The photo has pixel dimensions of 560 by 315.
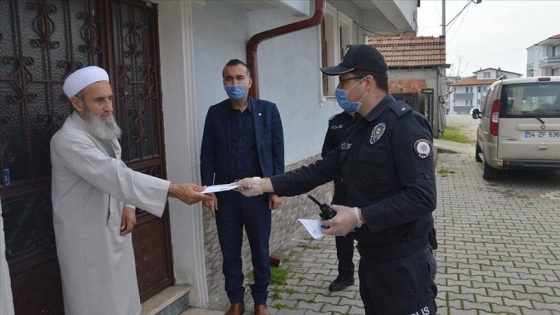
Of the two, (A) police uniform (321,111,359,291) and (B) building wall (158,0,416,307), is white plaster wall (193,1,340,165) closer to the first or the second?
(B) building wall (158,0,416,307)

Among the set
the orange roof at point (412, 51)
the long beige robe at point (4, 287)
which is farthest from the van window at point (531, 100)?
the orange roof at point (412, 51)

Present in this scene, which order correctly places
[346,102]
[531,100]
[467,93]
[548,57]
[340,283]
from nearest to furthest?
[346,102] < [340,283] < [531,100] < [548,57] < [467,93]

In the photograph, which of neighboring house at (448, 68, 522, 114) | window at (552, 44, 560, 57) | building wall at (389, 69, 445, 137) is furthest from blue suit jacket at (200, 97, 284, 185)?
neighboring house at (448, 68, 522, 114)

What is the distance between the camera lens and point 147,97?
3.58 meters

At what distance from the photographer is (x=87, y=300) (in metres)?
2.49

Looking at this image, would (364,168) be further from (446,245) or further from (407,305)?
(446,245)

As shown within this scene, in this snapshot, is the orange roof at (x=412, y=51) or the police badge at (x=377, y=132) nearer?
the police badge at (x=377, y=132)

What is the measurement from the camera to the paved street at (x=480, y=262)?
13.6 ft

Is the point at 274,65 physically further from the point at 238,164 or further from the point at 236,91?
the point at 238,164

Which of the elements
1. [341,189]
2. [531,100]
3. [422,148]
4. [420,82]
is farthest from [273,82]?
[420,82]

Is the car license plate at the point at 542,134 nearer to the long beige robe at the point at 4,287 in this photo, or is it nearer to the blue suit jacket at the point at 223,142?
the blue suit jacket at the point at 223,142

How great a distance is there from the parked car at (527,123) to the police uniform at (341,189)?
567 centimetres

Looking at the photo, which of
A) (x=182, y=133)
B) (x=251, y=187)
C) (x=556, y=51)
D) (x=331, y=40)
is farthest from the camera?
(x=556, y=51)

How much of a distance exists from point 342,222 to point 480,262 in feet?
12.1
